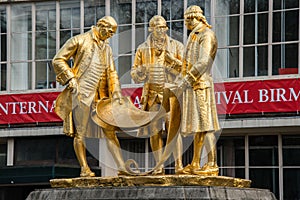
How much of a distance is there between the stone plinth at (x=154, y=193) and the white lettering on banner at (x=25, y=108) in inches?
671

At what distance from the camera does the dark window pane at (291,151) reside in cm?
3488

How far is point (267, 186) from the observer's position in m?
35.0

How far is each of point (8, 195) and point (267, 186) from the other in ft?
31.2

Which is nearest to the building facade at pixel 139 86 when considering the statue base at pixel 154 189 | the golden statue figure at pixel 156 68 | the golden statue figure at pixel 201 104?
the golden statue figure at pixel 156 68

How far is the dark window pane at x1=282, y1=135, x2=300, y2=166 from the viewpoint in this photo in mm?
34875

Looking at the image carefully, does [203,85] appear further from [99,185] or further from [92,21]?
[92,21]

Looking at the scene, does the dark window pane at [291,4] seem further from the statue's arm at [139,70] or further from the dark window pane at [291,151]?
the statue's arm at [139,70]

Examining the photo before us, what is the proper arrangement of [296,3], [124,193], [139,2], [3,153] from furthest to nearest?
[3,153] → [139,2] → [296,3] → [124,193]

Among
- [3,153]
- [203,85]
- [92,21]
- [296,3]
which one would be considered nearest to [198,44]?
[203,85]

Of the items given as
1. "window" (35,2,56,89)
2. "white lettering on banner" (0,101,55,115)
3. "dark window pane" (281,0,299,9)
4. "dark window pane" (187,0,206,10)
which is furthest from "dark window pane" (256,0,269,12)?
"white lettering on banner" (0,101,55,115)

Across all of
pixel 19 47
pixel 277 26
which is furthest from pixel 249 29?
pixel 19 47

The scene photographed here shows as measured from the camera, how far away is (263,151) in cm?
3525

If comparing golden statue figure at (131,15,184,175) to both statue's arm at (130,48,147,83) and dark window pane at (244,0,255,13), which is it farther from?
dark window pane at (244,0,255,13)

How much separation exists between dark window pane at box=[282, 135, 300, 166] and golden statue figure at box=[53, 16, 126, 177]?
14267mm
